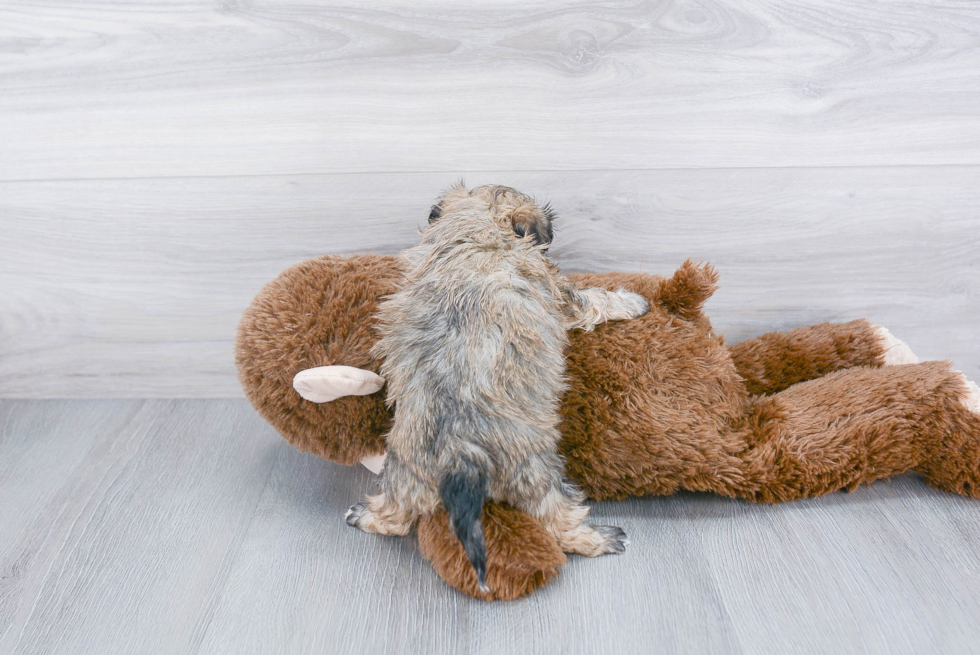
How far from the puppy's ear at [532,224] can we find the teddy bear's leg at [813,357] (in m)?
0.51

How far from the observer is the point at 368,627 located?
0.96 meters

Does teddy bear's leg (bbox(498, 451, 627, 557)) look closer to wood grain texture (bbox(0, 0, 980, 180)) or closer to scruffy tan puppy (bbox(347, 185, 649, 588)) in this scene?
scruffy tan puppy (bbox(347, 185, 649, 588))

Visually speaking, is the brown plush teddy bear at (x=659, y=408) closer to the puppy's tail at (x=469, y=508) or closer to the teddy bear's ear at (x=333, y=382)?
the teddy bear's ear at (x=333, y=382)

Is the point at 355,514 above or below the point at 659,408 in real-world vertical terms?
below

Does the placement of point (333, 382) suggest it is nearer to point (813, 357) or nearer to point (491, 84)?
point (491, 84)

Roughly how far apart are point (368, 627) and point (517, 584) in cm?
22

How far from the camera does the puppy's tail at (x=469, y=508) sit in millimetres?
929

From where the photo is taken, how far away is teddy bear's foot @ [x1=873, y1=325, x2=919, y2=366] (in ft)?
4.38

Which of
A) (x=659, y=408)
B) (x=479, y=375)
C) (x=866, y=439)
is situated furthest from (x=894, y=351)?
(x=479, y=375)

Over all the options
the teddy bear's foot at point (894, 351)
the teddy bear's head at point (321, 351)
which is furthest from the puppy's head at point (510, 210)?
the teddy bear's foot at point (894, 351)

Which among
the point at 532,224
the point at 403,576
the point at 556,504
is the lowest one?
the point at 403,576

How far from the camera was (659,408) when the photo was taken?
112 centimetres

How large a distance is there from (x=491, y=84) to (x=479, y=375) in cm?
61

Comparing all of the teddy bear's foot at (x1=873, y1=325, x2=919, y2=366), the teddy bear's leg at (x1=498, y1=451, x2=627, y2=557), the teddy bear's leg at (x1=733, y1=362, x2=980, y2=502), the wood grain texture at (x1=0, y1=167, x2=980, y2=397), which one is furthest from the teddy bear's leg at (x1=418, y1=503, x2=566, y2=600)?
the teddy bear's foot at (x1=873, y1=325, x2=919, y2=366)
